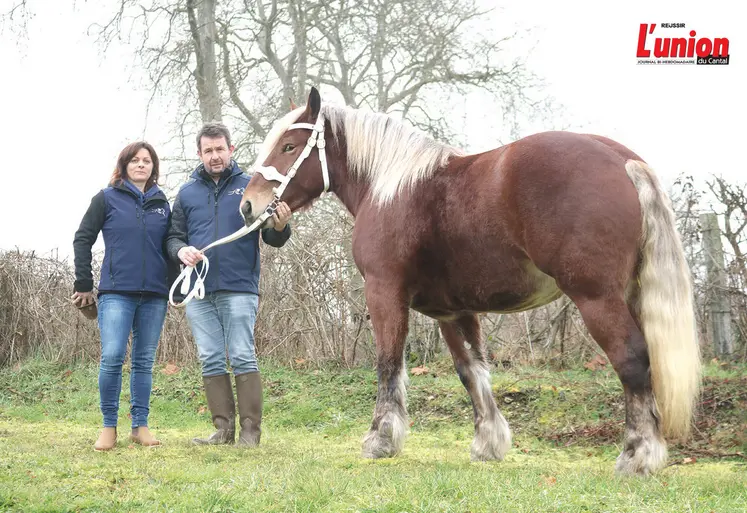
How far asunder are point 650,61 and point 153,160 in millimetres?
4787

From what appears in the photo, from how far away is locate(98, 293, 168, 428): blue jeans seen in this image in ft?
15.8

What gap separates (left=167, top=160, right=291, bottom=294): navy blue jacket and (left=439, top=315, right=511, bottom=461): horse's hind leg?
1.40 meters

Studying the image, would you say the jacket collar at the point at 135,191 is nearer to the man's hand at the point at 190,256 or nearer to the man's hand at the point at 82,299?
the man's hand at the point at 190,256

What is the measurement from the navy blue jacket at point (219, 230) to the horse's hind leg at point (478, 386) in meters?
1.40

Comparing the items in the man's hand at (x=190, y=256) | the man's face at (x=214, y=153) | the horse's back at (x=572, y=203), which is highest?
the man's face at (x=214, y=153)

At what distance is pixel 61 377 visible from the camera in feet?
32.3

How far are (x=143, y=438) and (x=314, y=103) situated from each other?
105 inches

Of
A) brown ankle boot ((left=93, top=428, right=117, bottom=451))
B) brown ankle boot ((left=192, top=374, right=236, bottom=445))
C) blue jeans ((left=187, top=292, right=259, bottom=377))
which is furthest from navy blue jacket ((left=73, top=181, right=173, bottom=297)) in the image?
brown ankle boot ((left=93, top=428, right=117, bottom=451))

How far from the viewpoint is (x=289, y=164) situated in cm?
461

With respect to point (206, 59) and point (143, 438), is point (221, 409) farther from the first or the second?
point (206, 59)

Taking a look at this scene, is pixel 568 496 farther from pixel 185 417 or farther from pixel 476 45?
pixel 476 45

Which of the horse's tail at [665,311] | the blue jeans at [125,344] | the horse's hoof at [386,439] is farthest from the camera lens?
the blue jeans at [125,344]

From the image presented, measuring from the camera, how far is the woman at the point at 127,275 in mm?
4801

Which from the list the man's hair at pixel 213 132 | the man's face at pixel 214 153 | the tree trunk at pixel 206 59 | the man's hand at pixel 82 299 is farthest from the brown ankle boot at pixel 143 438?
the tree trunk at pixel 206 59
